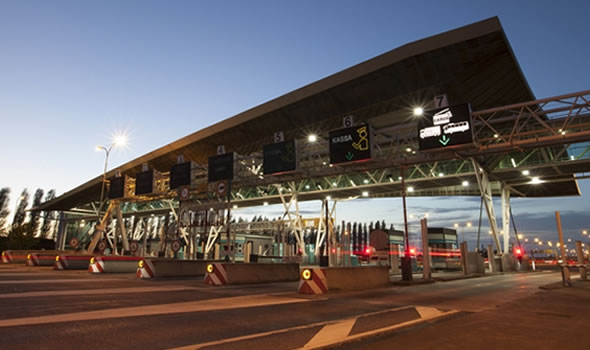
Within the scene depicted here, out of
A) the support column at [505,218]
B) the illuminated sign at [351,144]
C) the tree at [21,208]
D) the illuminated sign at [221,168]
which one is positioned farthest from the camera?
the tree at [21,208]

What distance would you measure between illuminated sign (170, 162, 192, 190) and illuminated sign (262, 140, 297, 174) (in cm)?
769

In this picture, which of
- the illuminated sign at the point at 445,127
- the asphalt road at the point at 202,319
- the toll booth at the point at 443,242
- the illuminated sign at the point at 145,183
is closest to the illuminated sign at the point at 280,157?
the illuminated sign at the point at 445,127

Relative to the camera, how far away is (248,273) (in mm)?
16969

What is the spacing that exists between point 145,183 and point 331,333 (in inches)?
1081

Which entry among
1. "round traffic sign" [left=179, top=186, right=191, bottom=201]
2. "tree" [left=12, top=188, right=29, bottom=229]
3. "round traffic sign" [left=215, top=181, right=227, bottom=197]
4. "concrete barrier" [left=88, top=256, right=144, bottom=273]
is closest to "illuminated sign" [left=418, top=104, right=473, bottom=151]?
"round traffic sign" [left=215, top=181, right=227, bottom=197]

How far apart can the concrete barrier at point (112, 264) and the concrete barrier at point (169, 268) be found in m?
3.82

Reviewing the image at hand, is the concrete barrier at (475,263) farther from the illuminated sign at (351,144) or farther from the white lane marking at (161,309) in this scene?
the white lane marking at (161,309)

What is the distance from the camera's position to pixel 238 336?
19.0 ft

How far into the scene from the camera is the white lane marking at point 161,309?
22.0ft

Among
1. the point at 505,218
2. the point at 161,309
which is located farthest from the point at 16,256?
the point at 505,218

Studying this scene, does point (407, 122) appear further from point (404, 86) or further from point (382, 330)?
point (382, 330)

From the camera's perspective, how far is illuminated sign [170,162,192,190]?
1036 inches

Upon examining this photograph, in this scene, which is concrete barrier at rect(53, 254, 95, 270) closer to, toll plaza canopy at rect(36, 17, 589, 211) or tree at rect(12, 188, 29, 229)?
toll plaza canopy at rect(36, 17, 589, 211)

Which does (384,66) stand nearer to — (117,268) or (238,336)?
(238,336)
